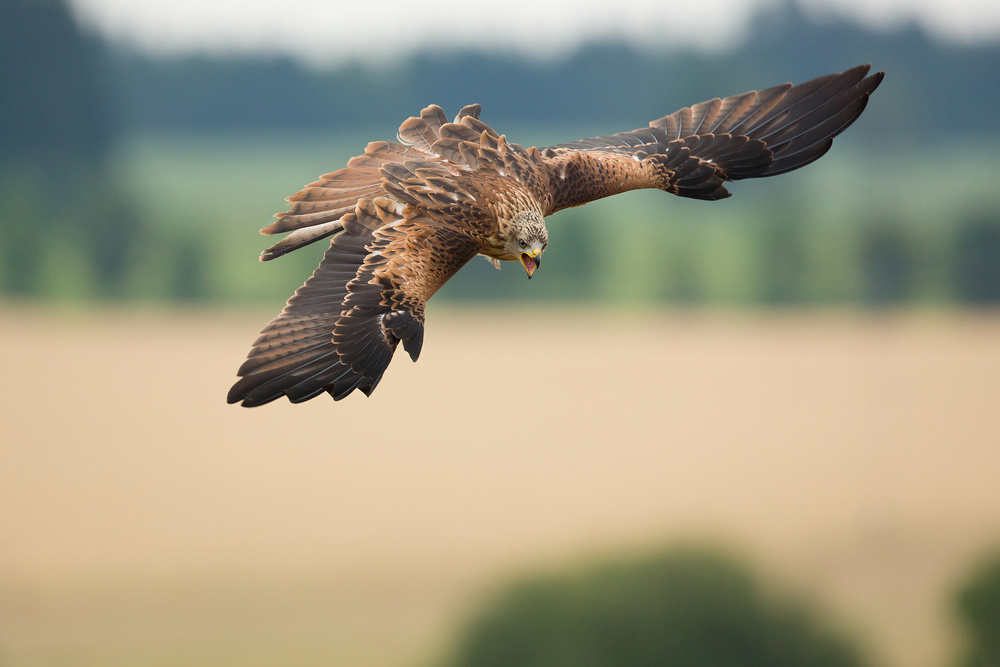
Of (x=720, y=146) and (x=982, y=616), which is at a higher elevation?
(x=720, y=146)

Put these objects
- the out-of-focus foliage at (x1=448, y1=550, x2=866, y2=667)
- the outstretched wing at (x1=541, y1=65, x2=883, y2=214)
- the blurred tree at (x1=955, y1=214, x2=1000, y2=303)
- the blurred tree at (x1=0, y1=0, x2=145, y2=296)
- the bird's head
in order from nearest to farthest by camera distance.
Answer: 1. the bird's head
2. the outstretched wing at (x1=541, y1=65, x2=883, y2=214)
3. the out-of-focus foliage at (x1=448, y1=550, x2=866, y2=667)
4. the blurred tree at (x1=0, y1=0, x2=145, y2=296)
5. the blurred tree at (x1=955, y1=214, x2=1000, y2=303)

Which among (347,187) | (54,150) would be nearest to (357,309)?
(347,187)

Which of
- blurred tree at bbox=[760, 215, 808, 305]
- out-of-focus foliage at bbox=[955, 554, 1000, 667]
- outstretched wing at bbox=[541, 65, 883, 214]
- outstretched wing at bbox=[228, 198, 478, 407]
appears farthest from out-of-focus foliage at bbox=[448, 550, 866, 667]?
blurred tree at bbox=[760, 215, 808, 305]

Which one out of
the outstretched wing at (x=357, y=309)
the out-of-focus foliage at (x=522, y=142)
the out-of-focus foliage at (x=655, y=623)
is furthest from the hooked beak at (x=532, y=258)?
the out-of-focus foliage at (x=522, y=142)

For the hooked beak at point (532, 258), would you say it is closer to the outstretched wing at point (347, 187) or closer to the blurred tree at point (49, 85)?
the outstretched wing at point (347, 187)

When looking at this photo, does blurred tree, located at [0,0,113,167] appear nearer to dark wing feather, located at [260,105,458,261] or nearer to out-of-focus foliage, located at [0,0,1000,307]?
out-of-focus foliage, located at [0,0,1000,307]

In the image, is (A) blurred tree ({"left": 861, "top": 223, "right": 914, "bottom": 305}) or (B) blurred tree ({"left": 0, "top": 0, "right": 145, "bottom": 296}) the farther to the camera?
(A) blurred tree ({"left": 861, "top": 223, "right": 914, "bottom": 305})

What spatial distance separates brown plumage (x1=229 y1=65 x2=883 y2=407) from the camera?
4531mm

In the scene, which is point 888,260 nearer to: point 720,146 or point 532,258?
point 720,146

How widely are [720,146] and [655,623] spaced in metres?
18.3

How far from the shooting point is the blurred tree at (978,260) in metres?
44.5

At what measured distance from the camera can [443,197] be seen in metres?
5.11

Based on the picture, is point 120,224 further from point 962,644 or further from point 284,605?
point 962,644

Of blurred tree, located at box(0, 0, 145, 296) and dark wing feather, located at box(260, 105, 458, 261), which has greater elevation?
blurred tree, located at box(0, 0, 145, 296)
